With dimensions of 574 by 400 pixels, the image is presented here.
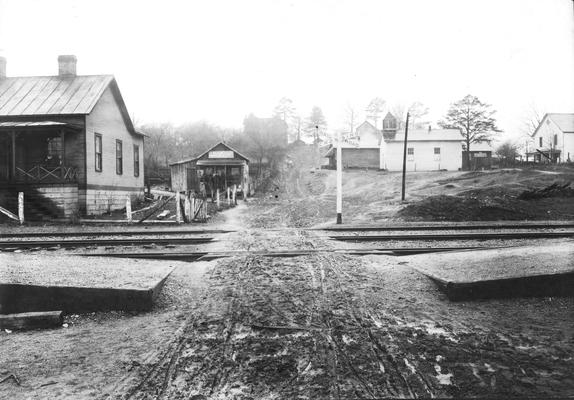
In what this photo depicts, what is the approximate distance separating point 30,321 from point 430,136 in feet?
167

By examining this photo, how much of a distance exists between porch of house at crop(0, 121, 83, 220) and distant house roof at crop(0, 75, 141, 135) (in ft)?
3.69

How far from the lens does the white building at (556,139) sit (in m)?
52.9

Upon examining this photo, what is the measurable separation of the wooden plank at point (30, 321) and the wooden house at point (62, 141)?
1649 centimetres

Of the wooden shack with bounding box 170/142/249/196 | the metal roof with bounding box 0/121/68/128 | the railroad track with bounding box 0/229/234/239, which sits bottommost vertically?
the railroad track with bounding box 0/229/234/239

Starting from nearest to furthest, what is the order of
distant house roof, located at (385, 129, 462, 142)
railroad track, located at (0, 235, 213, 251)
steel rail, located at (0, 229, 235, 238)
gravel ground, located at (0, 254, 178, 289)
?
1. gravel ground, located at (0, 254, 178, 289)
2. railroad track, located at (0, 235, 213, 251)
3. steel rail, located at (0, 229, 235, 238)
4. distant house roof, located at (385, 129, 462, 142)

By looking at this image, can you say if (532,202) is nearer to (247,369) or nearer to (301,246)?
(301,246)

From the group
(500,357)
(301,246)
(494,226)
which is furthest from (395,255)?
(494,226)

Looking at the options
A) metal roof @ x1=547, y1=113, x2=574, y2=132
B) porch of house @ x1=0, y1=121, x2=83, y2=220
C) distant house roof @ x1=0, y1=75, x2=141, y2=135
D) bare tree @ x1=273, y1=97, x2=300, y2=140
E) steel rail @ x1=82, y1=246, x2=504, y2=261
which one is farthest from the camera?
bare tree @ x1=273, y1=97, x2=300, y2=140

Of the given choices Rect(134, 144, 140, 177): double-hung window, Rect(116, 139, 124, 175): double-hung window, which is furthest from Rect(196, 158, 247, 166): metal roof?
Rect(116, 139, 124, 175): double-hung window

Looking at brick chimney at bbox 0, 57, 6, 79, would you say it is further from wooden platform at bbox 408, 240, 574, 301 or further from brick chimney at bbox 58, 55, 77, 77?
wooden platform at bbox 408, 240, 574, 301

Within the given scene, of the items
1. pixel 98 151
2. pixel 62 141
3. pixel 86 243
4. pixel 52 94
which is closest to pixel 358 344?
pixel 86 243

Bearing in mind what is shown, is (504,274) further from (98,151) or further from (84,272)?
(98,151)

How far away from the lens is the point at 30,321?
4863 millimetres

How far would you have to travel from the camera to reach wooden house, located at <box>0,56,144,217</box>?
20.0 m
